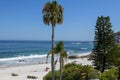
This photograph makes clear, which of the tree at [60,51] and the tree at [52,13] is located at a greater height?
the tree at [52,13]

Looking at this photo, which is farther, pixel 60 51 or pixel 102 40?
pixel 102 40

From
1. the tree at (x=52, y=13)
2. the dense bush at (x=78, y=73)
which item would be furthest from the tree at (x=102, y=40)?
the tree at (x=52, y=13)

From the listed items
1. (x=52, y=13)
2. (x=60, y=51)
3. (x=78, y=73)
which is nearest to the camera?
(x=60, y=51)

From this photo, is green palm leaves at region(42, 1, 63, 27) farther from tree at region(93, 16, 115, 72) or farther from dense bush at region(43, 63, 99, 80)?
tree at region(93, 16, 115, 72)

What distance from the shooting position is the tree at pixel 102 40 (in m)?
38.1

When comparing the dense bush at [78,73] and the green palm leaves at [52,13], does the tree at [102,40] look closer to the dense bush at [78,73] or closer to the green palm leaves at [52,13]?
the dense bush at [78,73]

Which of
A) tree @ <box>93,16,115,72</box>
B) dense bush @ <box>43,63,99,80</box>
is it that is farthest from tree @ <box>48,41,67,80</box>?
tree @ <box>93,16,115,72</box>

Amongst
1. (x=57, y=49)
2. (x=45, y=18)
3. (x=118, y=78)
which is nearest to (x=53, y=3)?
(x=45, y=18)

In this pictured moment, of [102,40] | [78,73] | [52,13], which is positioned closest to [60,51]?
[52,13]

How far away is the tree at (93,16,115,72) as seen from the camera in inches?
1499

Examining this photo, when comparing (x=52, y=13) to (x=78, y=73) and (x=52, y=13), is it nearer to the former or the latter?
(x=52, y=13)

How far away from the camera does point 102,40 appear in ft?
128

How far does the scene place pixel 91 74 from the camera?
30828 millimetres

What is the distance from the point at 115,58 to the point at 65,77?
252 inches
